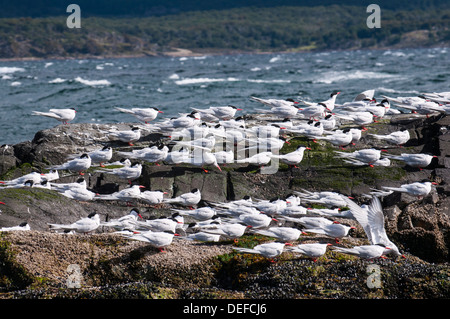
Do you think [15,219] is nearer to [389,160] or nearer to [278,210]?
[278,210]

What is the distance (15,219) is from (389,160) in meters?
8.13

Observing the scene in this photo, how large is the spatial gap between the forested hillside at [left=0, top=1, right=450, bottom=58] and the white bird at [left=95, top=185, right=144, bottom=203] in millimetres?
106241

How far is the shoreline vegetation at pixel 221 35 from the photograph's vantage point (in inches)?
4547

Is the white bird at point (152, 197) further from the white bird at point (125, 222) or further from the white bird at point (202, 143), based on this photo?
the white bird at point (202, 143)

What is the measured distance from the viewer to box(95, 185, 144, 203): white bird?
39.2 feet

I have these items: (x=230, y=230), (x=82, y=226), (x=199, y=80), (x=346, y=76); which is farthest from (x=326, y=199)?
(x=199, y=80)

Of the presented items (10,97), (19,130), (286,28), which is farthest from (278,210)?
(286,28)

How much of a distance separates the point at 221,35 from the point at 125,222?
139492 millimetres

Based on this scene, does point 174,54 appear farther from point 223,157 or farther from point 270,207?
point 270,207

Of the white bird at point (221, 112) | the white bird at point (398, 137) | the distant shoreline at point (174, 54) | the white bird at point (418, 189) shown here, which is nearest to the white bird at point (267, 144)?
the white bird at point (398, 137)

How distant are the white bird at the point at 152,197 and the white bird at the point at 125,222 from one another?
543 millimetres

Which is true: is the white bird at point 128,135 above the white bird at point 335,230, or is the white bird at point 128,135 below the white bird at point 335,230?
above

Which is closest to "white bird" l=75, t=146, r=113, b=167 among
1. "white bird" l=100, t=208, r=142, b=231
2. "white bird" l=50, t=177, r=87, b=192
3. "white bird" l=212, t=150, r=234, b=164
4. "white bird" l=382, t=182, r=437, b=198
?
"white bird" l=50, t=177, r=87, b=192
